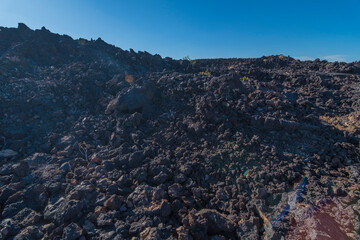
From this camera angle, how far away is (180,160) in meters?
4.09

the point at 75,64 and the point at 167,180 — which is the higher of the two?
the point at 75,64

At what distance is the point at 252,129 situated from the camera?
176 inches

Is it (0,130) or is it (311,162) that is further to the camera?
(0,130)

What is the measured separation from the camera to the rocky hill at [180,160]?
9.07 ft

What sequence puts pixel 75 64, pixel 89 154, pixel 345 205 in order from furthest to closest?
pixel 75 64
pixel 89 154
pixel 345 205

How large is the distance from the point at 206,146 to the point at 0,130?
19.0 feet

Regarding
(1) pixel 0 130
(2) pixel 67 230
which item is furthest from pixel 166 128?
(1) pixel 0 130

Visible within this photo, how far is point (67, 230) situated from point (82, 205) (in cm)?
43

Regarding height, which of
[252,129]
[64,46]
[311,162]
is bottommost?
[311,162]

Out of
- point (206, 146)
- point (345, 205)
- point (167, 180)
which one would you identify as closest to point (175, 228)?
point (167, 180)

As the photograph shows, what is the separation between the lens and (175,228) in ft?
9.15

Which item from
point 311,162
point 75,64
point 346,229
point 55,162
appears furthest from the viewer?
point 75,64

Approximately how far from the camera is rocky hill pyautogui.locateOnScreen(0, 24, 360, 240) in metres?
2.77

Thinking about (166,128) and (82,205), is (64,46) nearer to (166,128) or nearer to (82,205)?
(166,128)
